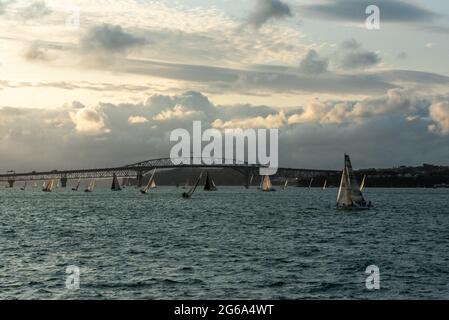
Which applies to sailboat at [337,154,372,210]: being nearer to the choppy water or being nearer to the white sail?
the white sail

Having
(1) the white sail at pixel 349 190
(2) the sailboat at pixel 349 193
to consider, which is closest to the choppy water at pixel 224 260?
(1) the white sail at pixel 349 190

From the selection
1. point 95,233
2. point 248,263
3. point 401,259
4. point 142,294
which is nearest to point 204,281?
point 142,294

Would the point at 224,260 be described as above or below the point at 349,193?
below

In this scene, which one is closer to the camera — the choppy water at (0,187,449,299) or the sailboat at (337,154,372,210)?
the choppy water at (0,187,449,299)

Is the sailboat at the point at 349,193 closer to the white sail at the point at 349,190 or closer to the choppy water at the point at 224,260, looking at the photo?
the white sail at the point at 349,190

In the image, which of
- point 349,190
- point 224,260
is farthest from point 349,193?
point 224,260

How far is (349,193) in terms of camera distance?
8938 cm

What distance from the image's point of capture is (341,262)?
38812 mm

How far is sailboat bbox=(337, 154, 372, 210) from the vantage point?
86438mm

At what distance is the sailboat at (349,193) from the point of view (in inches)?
3403

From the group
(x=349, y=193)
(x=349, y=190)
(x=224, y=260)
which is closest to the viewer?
(x=224, y=260)

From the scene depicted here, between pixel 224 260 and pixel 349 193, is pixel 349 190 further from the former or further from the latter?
pixel 224 260

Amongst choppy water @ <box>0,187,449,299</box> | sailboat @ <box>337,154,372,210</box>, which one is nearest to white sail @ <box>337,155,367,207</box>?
sailboat @ <box>337,154,372,210</box>
